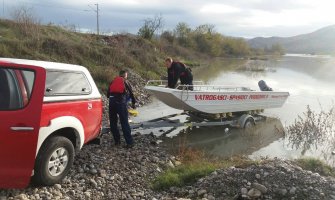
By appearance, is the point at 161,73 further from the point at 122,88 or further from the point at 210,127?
the point at 122,88

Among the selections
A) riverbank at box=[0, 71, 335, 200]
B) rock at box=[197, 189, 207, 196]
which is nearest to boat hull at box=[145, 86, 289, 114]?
riverbank at box=[0, 71, 335, 200]

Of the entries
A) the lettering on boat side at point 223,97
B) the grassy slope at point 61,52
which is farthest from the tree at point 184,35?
the lettering on boat side at point 223,97

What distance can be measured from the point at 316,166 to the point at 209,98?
482 cm

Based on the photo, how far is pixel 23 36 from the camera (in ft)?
67.0

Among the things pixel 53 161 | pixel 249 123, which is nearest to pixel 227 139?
pixel 249 123

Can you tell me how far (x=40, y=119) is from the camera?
17.3 ft

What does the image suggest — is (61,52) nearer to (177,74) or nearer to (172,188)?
(177,74)

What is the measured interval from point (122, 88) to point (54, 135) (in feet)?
10.2

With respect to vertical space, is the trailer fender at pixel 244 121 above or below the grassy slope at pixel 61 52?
below

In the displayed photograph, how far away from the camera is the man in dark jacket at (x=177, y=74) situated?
483 inches

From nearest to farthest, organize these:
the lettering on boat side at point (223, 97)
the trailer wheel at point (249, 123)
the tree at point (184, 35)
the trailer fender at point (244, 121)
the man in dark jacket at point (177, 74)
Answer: the man in dark jacket at point (177, 74) → the lettering on boat side at point (223, 97) → the trailer fender at point (244, 121) → the trailer wheel at point (249, 123) → the tree at point (184, 35)

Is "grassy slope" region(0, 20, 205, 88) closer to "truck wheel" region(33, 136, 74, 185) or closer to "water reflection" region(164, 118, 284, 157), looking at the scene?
"water reflection" region(164, 118, 284, 157)

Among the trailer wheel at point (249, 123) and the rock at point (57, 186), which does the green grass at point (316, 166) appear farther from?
the rock at point (57, 186)

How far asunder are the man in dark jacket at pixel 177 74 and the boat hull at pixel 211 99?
0.44 m
